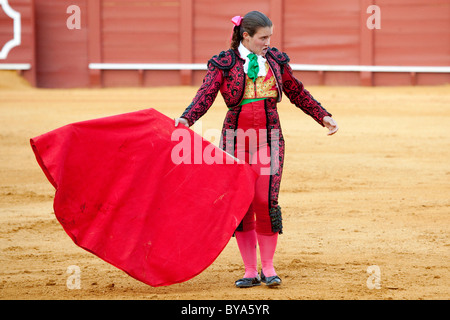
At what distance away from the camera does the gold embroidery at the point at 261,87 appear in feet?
11.6

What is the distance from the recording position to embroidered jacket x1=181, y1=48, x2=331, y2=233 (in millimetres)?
3496

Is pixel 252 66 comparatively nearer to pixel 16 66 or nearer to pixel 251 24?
pixel 251 24

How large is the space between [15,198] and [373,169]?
3.09 metres

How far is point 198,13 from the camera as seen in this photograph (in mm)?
13984

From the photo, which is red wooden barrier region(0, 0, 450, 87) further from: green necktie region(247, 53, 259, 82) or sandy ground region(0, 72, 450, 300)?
green necktie region(247, 53, 259, 82)

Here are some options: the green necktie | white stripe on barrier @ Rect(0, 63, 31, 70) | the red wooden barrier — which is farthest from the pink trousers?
white stripe on barrier @ Rect(0, 63, 31, 70)

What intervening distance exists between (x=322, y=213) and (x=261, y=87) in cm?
205

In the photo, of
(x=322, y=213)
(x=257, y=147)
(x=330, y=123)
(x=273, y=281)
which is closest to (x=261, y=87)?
(x=257, y=147)

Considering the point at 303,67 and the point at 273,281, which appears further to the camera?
the point at 303,67

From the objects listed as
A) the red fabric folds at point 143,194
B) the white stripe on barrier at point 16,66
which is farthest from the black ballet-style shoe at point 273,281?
the white stripe on barrier at point 16,66

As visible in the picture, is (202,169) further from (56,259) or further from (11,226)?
(11,226)

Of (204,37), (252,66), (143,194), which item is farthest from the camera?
(204,37)

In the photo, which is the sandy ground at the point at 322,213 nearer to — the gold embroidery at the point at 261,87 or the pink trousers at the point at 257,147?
the pink trousers at the point at 257,147

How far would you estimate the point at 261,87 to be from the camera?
3.55 meters
